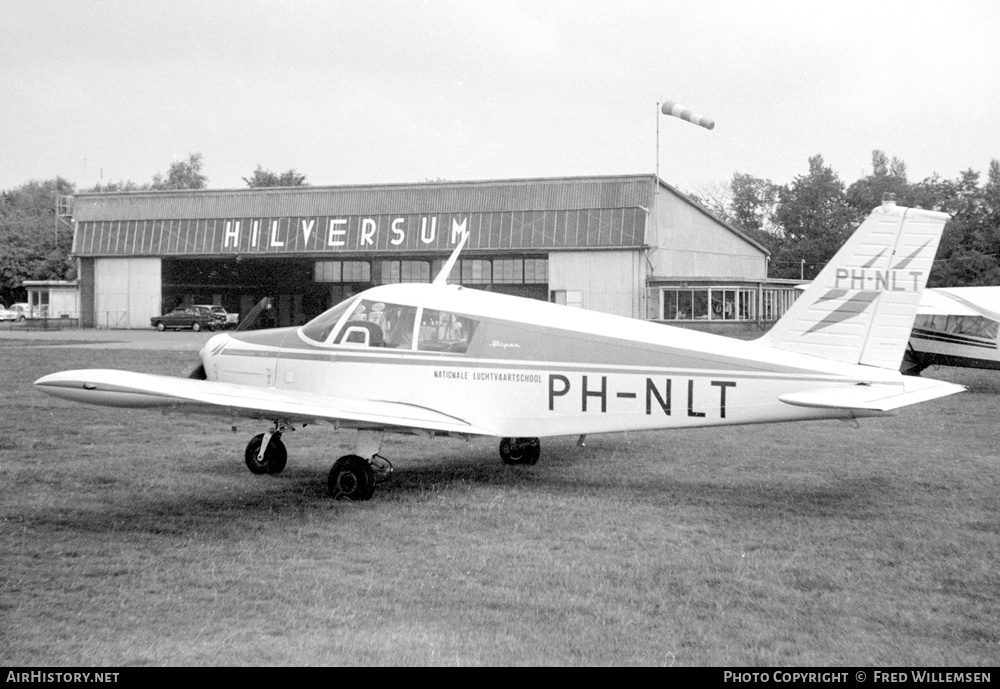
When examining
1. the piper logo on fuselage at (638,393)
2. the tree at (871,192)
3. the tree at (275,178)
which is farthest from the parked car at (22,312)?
the piper logo on fuselage at (638,393)

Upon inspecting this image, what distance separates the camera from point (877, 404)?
764 centimetres

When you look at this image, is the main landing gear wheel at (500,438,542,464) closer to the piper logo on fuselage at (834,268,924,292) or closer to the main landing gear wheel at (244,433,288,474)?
the main landing gear wheel at (244,433,288,474)

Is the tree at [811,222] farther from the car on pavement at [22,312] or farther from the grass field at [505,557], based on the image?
the grass field at [505,557]

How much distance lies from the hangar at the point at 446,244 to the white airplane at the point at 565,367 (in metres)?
32.6

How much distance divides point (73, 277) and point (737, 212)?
58823 millimetres

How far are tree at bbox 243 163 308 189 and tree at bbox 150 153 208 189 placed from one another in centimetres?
1534

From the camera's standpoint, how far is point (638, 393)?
886 centimetres

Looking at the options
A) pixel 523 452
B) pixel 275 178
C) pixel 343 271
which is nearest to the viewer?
pixel 523 452

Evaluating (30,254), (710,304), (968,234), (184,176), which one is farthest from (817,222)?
(184,176)

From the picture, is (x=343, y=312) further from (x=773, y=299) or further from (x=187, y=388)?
(x=773, y=299)

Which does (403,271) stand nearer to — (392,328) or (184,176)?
(392,328)

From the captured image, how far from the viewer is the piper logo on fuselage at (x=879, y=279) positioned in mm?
8602

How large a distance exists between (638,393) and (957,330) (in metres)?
14.2
